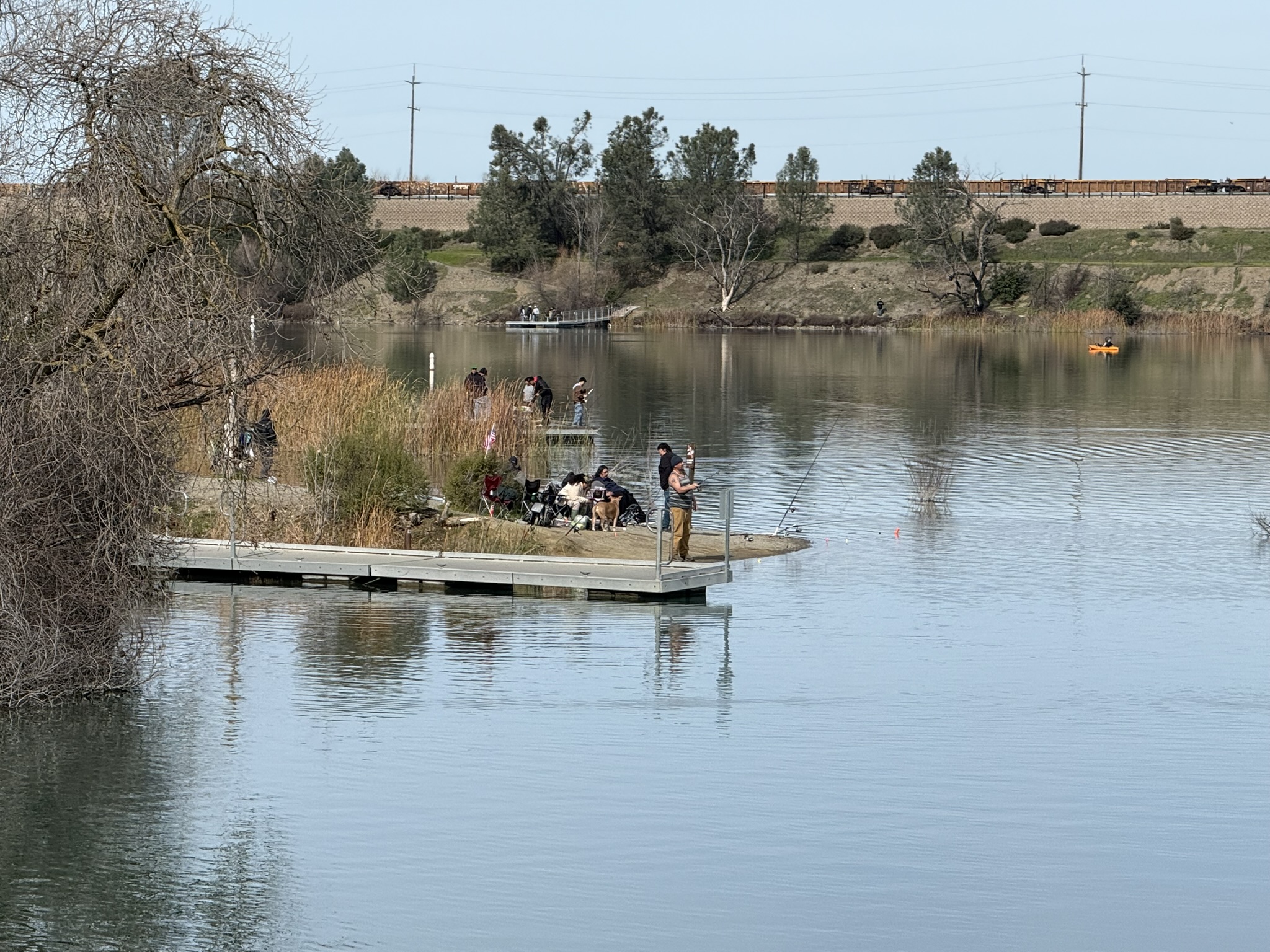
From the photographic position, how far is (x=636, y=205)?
122 meters

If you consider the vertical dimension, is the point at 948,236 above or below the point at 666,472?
above

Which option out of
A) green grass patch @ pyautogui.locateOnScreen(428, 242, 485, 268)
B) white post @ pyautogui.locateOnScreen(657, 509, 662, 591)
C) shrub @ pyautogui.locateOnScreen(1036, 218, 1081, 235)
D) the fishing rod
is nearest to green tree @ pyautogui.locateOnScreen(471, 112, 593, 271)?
green grass patch @ pyautogui.locateOnScreen(428, 242, 485, 268)

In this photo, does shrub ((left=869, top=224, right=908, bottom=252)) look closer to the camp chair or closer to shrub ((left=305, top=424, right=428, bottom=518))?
the camp chair

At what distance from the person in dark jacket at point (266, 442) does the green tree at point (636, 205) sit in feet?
306

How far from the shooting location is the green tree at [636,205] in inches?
4796

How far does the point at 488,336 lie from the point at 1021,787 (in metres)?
83.9

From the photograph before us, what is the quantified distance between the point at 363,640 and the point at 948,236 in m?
95.4

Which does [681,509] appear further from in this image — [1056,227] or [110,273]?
[1056,227]

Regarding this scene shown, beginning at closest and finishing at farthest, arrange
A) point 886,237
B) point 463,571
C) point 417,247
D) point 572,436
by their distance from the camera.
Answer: point 463,571, point 572,436, point 417,247, point 886,237

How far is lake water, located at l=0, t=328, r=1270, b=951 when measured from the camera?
1304cm

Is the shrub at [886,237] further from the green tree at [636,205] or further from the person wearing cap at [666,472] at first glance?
the person wearing cap at [666,472]

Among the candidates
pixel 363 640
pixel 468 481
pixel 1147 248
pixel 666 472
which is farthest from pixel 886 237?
pixel 363 640

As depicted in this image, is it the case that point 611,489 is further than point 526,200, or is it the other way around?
point 526,200

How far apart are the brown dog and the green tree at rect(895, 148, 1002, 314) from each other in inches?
3346
